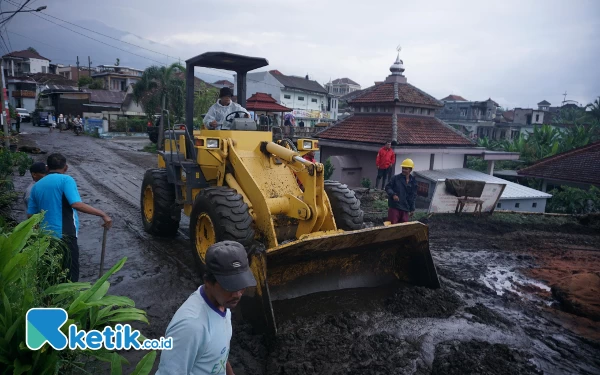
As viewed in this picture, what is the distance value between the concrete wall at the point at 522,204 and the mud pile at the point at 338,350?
10148 mm

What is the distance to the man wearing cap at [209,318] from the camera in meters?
1.80

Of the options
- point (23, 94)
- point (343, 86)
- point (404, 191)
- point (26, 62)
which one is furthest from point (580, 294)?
point (343, 86)

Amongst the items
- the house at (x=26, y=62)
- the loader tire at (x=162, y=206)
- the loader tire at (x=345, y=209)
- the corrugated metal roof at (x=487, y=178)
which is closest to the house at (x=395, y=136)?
the corrugated metal roof at (x=487, y=178)

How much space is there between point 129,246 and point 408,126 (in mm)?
11585

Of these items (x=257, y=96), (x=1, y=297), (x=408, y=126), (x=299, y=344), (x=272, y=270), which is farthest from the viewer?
(x=257, y=96)

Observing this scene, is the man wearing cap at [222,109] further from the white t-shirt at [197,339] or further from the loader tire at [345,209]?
the white t-shirt at [197,339]

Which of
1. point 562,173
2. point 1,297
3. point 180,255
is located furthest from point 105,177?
point 562,173

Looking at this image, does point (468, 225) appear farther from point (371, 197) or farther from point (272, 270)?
point (272, 270)

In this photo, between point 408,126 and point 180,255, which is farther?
point 408,126

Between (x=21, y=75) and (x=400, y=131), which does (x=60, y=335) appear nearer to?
(x=400, y=131)

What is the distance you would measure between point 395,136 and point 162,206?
951 cm

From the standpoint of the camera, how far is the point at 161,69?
24.0m

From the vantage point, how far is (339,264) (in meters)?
4.87

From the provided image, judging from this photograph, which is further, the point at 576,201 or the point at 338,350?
the point at 576,201
